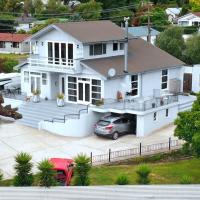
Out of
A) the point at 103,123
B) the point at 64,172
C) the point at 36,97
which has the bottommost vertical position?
the point at 103,123

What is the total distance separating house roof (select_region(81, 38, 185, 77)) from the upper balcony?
1.02m

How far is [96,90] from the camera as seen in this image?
37.2 m

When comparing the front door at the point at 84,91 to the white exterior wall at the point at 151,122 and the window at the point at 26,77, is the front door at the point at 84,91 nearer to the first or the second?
the white exterior wall at the point at 151,122

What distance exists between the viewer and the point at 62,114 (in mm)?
36531

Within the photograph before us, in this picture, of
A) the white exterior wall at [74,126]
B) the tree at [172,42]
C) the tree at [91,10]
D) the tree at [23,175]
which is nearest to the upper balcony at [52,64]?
the white exterior wall at [74,126]

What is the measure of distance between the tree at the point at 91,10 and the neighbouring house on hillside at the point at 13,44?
20609 millimetres

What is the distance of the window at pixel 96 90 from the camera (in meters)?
37.0

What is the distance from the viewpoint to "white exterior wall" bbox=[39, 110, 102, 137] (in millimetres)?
34875

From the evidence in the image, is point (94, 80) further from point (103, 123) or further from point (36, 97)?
point (36, 97)

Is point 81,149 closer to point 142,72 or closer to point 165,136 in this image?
point 165,136

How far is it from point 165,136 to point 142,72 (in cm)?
644

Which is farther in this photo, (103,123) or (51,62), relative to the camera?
(51,62)

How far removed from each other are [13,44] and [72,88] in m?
44.8

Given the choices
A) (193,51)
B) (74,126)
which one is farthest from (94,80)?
(193,51)
